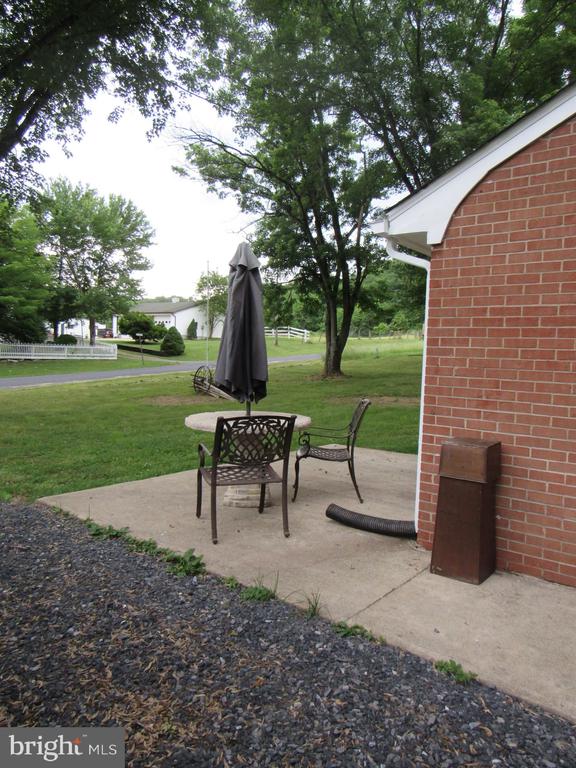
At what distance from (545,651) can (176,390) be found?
14.1 metres

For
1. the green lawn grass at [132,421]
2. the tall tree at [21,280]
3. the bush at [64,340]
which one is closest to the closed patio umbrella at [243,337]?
the green lawn grass at [132,421]

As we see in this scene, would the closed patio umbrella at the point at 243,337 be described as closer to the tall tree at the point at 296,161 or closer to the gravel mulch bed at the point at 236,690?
the gravel mulch bed at the point at 236,690

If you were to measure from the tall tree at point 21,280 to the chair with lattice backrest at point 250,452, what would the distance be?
27.2 metres

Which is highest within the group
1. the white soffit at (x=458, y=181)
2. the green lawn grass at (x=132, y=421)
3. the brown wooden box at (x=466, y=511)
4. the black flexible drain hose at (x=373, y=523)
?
the white soffit at (x=458, y=181)

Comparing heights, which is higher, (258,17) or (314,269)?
(258,17)

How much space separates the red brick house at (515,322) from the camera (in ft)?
10.2

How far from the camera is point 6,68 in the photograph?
24.4ft

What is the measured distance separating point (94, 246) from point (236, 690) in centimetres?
3760

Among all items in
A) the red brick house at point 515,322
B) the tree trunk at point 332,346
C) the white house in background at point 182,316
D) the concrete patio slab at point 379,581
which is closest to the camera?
the concrete patio slab at point 379,581

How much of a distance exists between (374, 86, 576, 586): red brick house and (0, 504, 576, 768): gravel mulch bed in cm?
138

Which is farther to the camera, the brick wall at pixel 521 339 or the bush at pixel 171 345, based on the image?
the bush at pixel 171 345

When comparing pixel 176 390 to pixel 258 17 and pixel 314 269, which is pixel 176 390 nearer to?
pixel 314 269

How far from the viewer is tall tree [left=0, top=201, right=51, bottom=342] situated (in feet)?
89.0

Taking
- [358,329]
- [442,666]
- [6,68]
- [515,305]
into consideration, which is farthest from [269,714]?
[358,329]
